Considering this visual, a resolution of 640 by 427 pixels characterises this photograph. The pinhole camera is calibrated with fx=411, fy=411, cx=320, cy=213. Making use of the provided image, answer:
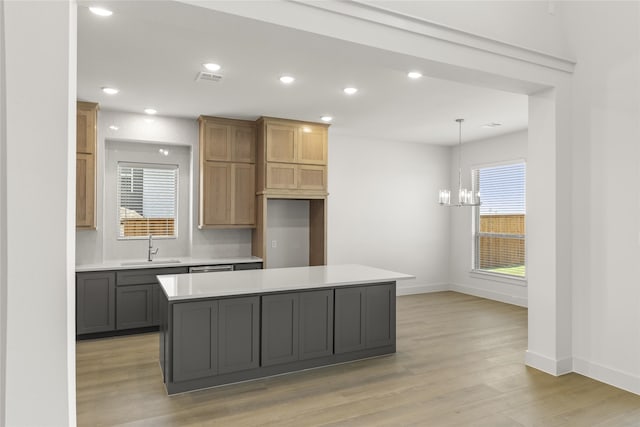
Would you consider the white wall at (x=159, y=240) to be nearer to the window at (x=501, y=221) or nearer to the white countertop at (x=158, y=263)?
the white countertop at (x=158, y=263)

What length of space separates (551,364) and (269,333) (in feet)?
8.06

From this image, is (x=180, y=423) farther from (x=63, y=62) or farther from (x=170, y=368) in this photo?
(x=63, y=62)

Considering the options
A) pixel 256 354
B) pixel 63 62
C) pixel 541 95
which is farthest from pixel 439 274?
pixel 63 62

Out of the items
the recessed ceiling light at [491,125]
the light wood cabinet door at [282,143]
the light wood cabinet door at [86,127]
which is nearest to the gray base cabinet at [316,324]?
the light wood cabinet door at [282,143]

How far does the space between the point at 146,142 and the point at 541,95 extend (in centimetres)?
473

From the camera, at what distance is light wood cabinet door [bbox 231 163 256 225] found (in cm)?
568

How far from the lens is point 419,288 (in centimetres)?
752

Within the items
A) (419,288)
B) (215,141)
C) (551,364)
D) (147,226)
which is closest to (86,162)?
(147,226)

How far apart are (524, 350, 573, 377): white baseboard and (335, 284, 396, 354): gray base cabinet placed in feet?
4.19

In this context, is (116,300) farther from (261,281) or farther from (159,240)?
(261,281)

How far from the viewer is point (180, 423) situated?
274 cm

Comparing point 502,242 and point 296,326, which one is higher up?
point 502,242

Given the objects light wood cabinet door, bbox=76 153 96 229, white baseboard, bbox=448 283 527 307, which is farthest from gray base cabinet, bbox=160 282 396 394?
white baseboard, bbox=448 283 527 307

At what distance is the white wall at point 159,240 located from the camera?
5.20 metres
